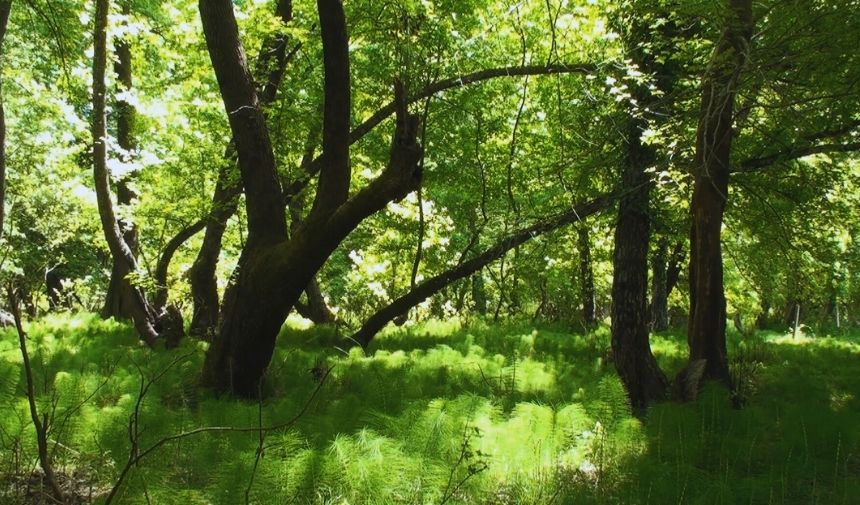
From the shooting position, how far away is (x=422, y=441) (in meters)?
3.56

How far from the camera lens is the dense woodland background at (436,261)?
3.23 meters

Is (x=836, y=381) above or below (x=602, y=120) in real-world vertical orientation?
below

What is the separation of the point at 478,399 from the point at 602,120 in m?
3.40

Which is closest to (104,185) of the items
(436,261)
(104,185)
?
(104,185)

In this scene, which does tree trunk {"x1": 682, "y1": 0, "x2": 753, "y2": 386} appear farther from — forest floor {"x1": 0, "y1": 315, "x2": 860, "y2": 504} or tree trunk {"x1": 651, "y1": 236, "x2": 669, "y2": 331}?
tree trunk {"x1": 651, "y1": 236, "x2": 669, "y2": 331}

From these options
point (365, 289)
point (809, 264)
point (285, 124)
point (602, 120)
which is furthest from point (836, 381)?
point (365, 289)

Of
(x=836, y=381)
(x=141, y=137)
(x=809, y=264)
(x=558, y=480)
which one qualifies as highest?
(x=141, y=137)

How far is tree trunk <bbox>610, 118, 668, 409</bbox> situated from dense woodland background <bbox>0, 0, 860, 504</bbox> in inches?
1.2

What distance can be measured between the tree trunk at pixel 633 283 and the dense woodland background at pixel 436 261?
0.03m

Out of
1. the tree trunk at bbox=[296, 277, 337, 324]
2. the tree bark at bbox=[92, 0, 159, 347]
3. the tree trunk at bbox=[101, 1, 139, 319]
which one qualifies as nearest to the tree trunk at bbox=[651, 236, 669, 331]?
the tree trunk at bbox=[296, 277, 337, 324]

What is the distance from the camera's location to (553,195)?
12.0m

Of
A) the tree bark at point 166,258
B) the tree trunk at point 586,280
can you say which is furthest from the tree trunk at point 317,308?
the tree trunk at point 586,280

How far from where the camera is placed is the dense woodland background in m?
3.23

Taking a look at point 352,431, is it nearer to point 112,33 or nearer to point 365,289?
point 112,33
